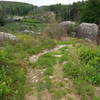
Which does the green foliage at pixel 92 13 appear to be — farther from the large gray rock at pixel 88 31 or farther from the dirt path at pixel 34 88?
the dirt path at pixel 34 88

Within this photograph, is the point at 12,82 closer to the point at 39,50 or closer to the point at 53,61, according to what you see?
the point at 53,61

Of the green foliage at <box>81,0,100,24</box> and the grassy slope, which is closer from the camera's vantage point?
the grassy slope

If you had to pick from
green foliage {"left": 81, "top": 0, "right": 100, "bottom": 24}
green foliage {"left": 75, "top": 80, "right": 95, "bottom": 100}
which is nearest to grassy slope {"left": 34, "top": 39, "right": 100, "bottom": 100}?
green foliage {"left": 75, "top": 80, "right": 95, "bottom": 100}

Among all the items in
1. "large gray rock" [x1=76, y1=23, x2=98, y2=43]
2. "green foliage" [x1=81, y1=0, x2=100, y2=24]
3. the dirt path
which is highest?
"green foliage" [x1=81, y1=0, x2=100, y2=24]

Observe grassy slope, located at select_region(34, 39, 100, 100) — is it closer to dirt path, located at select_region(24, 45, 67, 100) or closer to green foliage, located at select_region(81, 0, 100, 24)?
dirt path, located at select_region(24, 45, 67, 100)

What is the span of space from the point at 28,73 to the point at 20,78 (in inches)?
20.0

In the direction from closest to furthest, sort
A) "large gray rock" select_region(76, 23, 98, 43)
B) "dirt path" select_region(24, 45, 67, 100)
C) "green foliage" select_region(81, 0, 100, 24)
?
"dirt path" select_region(24, 45, 67, 100)
"large gray rock" select_region(76, 23, 98, 43)
"green foliage" select_region(81, 0, 100, 24)

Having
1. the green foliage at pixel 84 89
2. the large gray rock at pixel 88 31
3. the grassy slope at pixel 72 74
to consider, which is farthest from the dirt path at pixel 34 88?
the large gray rock at pixel 88 31

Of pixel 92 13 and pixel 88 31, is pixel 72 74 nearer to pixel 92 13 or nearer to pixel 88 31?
pixel 88 31

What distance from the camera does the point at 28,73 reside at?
4.18 meters

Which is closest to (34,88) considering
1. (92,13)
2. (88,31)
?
(88,31)

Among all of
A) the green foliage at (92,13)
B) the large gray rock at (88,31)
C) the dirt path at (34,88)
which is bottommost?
the dirt path at (34,88)

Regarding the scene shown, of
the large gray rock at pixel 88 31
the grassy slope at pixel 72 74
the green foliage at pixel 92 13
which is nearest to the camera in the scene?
the grassy slope at pixel 72 74

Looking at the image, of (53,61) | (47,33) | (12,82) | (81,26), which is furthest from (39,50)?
(81,26)
